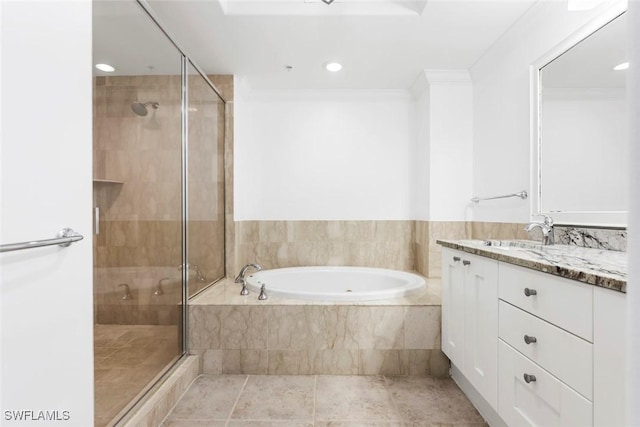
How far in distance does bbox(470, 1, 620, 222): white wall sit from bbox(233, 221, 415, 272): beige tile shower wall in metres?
0.79

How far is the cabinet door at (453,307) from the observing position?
1760mm

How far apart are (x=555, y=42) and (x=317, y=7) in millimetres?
1368

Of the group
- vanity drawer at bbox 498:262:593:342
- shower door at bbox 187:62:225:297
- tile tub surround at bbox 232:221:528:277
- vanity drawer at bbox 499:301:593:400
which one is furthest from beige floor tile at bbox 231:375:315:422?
tile tub surround at bbox 232:221:528:277

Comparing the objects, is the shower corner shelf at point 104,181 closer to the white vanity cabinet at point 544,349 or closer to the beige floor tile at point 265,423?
the beige floor tile at point 265,423

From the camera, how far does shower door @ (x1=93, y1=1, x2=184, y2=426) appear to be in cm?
146

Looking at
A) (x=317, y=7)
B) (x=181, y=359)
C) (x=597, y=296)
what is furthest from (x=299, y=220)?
(x=597, y=296)

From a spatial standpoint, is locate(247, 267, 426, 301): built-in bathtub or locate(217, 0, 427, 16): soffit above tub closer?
locate(217, 0, 427, 16): soffit above tub

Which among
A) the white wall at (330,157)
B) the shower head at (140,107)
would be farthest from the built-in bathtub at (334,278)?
the shower head at (140,107)

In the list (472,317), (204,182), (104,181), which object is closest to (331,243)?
(204,182)

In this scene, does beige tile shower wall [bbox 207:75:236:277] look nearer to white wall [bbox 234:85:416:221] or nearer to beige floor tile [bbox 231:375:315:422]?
white wall [bbox 234:85:416:221]

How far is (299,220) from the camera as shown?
Result: 10.6 feet

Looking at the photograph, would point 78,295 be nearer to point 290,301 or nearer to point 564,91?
point 290,301

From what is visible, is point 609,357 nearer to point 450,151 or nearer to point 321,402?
point 321,402

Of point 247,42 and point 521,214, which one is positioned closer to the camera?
point 521,214
